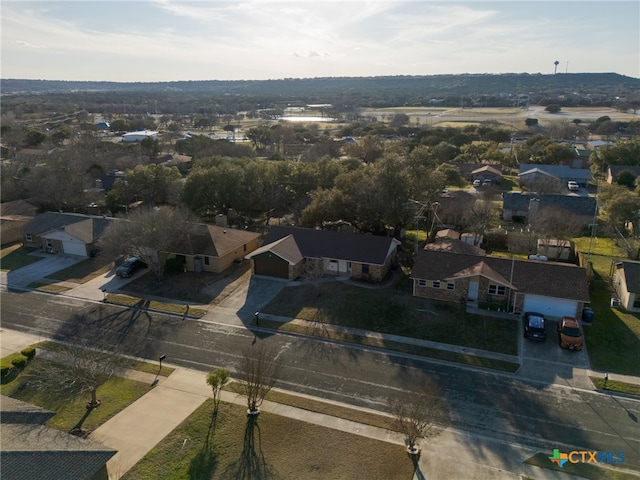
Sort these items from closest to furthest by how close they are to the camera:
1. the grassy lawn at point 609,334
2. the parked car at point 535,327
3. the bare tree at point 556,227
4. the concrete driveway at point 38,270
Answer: the grassy lawn at point 609,334 → the parked car at point 535,327 → the concrete driveway at point 38,270 → the bare tree at point 556,227

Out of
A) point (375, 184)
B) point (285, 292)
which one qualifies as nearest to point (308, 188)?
point (375, 184)

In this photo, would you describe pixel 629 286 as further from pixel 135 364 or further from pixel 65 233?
pixel 65 233

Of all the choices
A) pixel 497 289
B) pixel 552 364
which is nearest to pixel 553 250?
pixel 497 289

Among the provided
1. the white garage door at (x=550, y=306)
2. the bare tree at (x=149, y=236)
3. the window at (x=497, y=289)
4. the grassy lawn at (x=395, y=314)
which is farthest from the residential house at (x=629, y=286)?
the bare tree at (x=149, y=236)

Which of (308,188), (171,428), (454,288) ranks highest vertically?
(308,188)

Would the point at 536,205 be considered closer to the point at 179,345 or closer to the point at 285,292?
the point at 285,292

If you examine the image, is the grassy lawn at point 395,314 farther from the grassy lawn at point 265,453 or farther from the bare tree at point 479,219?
the bare tree at point 479,219

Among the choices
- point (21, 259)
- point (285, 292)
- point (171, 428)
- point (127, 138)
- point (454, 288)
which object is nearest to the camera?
point (171, 428)

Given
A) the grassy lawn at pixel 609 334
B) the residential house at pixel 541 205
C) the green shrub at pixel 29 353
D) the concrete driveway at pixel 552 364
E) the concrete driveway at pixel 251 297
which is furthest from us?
the residential house at pixel 541 205
